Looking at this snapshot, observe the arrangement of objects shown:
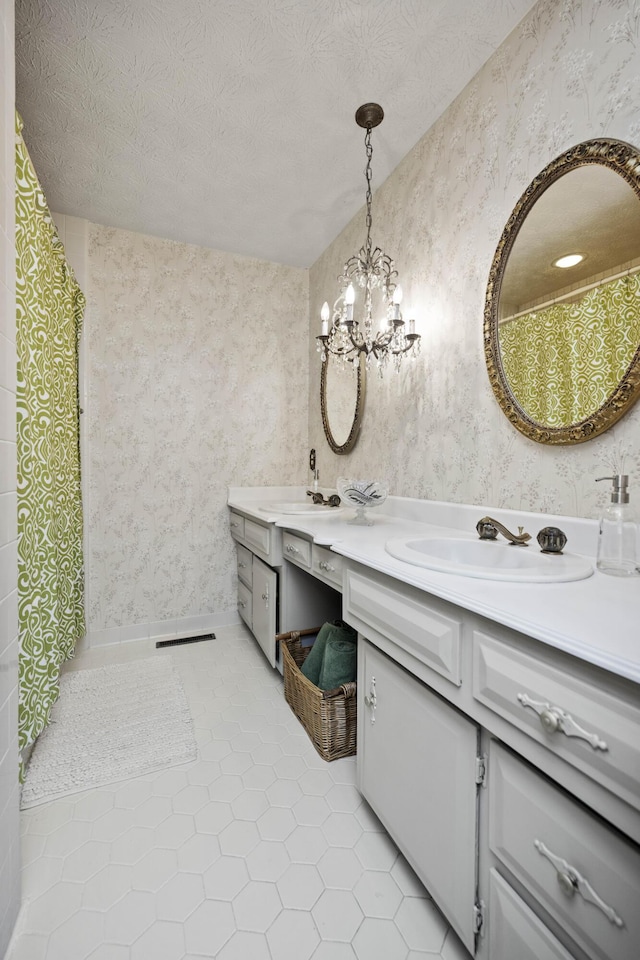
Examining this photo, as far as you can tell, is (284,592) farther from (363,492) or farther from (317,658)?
(363,492)

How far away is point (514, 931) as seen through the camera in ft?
2.29

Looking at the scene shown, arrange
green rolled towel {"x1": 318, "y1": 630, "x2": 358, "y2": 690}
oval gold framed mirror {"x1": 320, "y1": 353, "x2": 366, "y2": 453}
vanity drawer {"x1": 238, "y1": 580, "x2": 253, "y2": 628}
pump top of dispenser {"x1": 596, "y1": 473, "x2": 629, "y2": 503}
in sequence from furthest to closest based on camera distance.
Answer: vanity drawer {"x1": 238, "y1": 580, "x2": 253, "y2": 628} → oval gold framed mirror {"x1": 320, "y1": 353, "x2": 366, "y2": 453} → green rolled towel {"x1": 318, "y1": 630, "x2": 358, "y2": 690} → pump top of dispenser {"x1": 596, "y1": 473, "x2": 629, "y2": 503}

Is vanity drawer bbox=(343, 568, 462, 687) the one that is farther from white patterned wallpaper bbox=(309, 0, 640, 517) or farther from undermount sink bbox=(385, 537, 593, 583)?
white patterned wallpaper bbox=(309, 0, 640, 517)

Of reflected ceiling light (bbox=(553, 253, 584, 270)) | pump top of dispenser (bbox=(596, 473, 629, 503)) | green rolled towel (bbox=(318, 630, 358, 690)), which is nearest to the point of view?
pump top of dispenser (bbox=(596, 473, 629, 503))

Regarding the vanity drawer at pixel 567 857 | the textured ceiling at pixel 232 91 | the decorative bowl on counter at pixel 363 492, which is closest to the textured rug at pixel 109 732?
the decorative bowl on counter at pixel 363 492

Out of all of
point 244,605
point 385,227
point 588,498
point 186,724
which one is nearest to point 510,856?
point 588,498

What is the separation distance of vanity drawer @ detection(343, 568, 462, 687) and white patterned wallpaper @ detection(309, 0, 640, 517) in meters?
0.56

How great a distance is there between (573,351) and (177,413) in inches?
85.8

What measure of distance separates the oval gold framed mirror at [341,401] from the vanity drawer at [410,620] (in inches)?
48.4

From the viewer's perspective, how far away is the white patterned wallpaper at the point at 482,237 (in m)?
1.08

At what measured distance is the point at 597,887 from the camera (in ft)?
1.86

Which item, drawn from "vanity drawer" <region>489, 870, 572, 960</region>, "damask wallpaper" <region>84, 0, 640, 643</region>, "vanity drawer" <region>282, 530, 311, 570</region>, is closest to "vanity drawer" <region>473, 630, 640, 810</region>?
"vanity drawer" <region>489, 870, 572, 960</region>

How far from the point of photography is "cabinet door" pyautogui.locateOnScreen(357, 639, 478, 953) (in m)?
0.80

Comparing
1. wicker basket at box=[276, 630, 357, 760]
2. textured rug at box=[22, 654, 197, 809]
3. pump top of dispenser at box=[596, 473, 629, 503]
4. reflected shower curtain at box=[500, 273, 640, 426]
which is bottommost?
textured rug at box=[22, 654, 197, 809]
